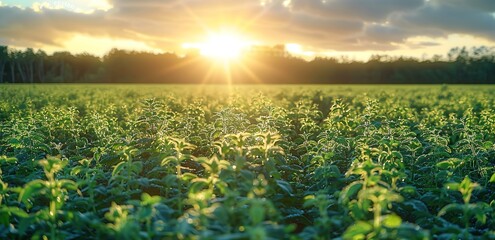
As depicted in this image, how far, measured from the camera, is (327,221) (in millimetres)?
3646

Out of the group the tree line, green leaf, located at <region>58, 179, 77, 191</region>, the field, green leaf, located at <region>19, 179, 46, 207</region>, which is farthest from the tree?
green leaf, located at <region>19, 179, 46, 207</region>

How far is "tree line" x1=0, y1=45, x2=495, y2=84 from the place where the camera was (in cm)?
10306

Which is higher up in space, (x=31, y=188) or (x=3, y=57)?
(x=3, y=57)

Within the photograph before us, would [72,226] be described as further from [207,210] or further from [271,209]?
[271,209]

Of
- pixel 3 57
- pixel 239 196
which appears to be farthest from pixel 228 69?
pixel 239 196

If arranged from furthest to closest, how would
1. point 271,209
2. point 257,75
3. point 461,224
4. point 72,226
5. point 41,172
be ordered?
1. point 257,75
2. point 41,172
3. point 461,224
4. point 72,226
5. point 271,209

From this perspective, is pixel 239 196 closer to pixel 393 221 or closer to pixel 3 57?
pixel 393 221

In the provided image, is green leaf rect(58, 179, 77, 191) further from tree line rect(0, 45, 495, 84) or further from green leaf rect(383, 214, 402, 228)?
tree line rect(0, 45, 495, 84)

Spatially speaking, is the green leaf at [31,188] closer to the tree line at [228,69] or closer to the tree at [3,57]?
the tree line at [228,69]

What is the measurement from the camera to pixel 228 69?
10531cm

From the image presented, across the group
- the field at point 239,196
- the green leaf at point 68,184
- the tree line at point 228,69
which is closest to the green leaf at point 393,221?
the field at point 239,196

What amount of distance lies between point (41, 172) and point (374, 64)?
10635 cm

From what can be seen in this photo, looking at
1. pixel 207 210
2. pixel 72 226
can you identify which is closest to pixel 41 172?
pixel 72 226

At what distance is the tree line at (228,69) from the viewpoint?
103 metres
